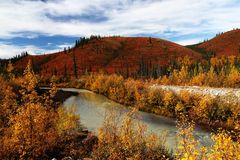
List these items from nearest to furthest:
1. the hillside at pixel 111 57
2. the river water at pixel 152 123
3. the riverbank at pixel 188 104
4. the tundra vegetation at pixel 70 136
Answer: the tundra vegetation at pixel 70 136 → the river water at pixel 152 123 → the riverbank at pixel 188 104 → the hillside at pixel 111 57

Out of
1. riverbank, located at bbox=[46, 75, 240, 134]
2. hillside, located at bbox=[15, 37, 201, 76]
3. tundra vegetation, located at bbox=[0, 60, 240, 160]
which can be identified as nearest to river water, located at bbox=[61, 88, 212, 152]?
riverbank, located at bbox=[46, 75, 240, 134]

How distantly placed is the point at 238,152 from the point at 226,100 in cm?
2661

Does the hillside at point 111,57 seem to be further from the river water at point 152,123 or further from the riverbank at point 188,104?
the river water at point 152,123

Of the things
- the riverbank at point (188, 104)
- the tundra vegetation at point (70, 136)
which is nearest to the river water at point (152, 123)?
the riverbank at point (188, 104)

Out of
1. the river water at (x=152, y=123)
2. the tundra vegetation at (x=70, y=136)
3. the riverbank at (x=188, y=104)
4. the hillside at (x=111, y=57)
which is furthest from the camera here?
the hillside at (x=111, y=57)

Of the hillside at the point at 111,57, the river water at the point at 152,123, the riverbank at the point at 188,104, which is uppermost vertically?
the hillside at the point at 111,57

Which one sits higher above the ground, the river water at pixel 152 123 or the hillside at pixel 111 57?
the hillside at pixel 111 57

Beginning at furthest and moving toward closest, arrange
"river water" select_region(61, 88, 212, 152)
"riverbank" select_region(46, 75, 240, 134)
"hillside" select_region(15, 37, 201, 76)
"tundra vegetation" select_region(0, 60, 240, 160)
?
"hillside" select_region(15, 37, 201, 76)
"riverbank" select_region(46, 75, 240, 134)
"river water" select_region(61, 88, 212, 152)
"tundra vegetation" select_region(0, 60, 240, 160)

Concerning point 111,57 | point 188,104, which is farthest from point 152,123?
point 111,57

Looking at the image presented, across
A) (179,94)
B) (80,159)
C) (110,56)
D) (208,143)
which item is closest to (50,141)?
(80,159)

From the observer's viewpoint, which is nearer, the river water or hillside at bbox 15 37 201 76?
the river water

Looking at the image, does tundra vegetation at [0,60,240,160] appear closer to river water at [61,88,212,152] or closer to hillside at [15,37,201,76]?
river water at [61,88,212,152]

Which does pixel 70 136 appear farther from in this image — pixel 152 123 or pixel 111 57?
pixel 111 57

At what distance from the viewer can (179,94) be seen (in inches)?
1602
